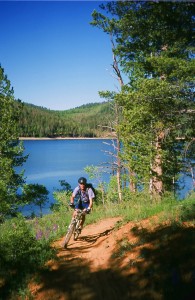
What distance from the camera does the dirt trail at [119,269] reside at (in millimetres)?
5043

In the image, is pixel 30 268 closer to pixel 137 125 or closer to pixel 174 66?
pixel 137 125

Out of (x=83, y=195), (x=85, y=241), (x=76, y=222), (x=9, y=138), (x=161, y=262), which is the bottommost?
(x=85, y=241)

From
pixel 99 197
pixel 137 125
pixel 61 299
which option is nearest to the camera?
pixel 61 299

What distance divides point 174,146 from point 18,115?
11046mm

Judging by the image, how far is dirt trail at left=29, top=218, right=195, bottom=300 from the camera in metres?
5.04

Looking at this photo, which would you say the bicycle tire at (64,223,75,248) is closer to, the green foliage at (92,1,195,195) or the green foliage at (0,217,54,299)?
the green foliage at (0,217,54,299)

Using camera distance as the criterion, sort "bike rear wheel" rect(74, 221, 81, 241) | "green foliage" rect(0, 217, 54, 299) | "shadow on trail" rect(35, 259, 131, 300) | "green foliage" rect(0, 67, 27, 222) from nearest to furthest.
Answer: "shadow on trail" rect(35, 259, 131, 300), "green foliage" rect(0, 217, 54, 299), "bike rear wheel" rect(74, 221, 81, 241), "green foliage" rect(0, 67, 27, 222)

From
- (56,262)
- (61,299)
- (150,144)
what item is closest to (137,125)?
(150,144)

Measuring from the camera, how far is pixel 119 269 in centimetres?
610

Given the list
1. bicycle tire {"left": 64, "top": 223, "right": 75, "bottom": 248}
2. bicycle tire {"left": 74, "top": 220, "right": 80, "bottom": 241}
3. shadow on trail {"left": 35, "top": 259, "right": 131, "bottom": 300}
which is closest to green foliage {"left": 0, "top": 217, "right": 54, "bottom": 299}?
shadow on trail {"left": 35, "top": 259, "right": 131, "bottom": 300}

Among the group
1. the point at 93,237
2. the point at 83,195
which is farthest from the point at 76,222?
the point at 93,237

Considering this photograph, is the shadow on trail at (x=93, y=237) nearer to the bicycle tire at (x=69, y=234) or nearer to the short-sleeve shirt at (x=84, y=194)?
the bicycle tire at (x=69, y=234)

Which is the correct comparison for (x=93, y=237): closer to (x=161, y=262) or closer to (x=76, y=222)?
(x=76, y=222)

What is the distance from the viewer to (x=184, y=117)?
35.1 ft
